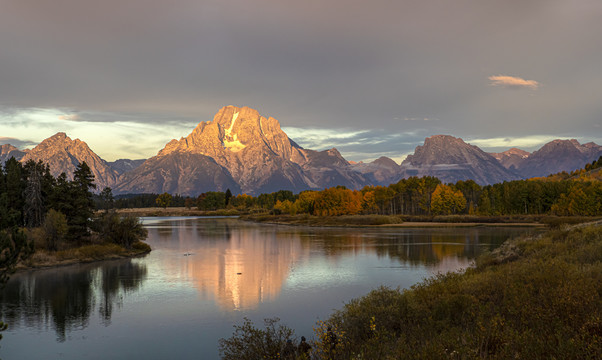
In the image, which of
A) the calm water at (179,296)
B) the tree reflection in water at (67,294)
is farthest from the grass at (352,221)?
the tree reflection in water at (67,294)

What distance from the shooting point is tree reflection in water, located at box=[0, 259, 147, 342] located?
2769 centimetres

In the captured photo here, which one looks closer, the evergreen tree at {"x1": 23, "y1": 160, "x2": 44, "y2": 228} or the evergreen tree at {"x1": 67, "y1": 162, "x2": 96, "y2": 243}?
the evergreen tree at {"x1": 67, "y1": 162, "x2": 96, "y2": 243}

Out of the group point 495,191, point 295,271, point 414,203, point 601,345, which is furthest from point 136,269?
point 414,203

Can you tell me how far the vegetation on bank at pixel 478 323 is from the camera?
997cm

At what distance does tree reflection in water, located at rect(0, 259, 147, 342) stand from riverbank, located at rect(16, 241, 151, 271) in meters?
2.49

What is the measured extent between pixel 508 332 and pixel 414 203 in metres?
177

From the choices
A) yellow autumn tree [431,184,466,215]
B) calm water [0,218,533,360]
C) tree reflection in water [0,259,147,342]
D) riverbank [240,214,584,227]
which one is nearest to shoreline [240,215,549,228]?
riverbank [240,214,584,227]

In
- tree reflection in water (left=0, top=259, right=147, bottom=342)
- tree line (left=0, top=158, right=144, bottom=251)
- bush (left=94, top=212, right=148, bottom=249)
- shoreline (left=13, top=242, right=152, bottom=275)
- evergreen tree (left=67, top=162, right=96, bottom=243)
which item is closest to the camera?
tree reflection in water (left=0, top=259, right=147, bottom=342)

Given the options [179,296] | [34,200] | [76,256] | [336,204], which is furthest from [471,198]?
[179,296]

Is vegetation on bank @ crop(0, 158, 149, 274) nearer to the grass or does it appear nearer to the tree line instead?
the tree line

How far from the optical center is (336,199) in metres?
170

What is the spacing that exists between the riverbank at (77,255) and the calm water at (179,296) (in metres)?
2.67

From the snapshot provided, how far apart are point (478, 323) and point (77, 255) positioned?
56.7 meters

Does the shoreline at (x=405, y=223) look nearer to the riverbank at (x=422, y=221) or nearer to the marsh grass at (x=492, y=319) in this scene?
the riverbank at (x=422, y=221)
